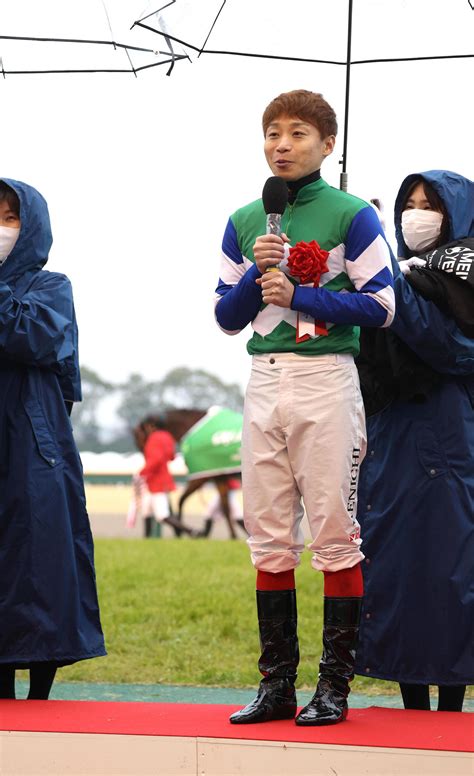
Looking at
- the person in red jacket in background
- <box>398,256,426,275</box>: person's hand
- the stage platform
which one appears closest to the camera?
the stage platform

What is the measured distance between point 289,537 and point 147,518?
15306mm

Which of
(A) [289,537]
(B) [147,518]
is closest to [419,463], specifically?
(A) [289,537]

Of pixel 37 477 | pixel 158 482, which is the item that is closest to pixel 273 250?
pixel 37 477

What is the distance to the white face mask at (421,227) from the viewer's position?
4680 millimetres

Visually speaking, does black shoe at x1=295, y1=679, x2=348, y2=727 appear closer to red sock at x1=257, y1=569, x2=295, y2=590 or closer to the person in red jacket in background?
red sock at x1=257, y1=569, x2=295, y2=590

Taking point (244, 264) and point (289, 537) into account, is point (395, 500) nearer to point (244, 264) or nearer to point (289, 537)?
point (289, 537)

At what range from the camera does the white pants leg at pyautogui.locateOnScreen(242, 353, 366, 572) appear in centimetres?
402

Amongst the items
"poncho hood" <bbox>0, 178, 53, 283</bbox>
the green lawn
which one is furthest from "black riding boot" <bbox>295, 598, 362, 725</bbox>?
the green lawn

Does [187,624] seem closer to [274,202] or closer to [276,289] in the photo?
[276,289]

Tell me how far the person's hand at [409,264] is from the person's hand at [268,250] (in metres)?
0.79

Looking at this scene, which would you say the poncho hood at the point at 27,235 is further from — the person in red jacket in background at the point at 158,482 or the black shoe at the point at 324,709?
the person in red jacket in background at the point at 158,482

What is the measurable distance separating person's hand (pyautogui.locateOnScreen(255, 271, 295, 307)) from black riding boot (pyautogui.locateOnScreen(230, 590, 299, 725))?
979 millimetres

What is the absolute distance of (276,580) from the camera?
4.15 metres

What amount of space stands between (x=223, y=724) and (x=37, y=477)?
1243 millimetres
